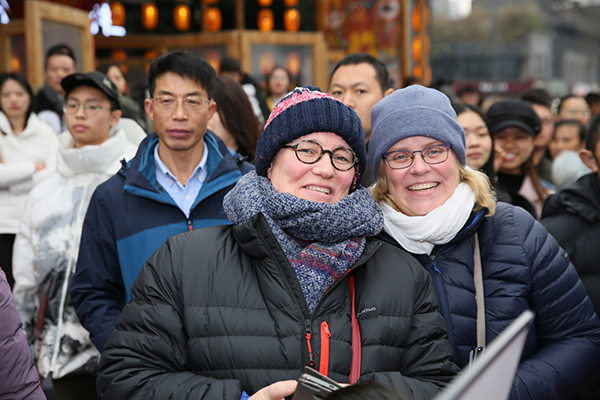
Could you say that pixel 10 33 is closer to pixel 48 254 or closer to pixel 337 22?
pixel 48 254

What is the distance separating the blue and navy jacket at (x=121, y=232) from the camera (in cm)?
261

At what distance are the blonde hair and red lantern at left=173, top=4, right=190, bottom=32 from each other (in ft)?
36.5

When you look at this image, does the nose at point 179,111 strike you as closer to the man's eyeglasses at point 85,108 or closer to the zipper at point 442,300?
the man's eyeglasses at point 85,108

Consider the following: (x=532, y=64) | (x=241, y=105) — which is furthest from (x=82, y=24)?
(x=532, y=64)

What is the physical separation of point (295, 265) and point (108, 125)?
1.97 m

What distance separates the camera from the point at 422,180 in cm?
221

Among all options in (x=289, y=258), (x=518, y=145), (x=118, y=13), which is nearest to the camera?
(x=289, y=258)

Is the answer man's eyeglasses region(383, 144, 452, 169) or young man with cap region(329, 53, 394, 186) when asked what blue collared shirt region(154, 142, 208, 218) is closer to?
man's eyeglasses region(383, 144, 452, 169)

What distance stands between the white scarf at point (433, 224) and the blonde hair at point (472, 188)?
0.03 m

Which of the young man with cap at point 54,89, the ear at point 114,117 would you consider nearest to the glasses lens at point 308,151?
the ear at point 114,117

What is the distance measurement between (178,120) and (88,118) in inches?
30.2

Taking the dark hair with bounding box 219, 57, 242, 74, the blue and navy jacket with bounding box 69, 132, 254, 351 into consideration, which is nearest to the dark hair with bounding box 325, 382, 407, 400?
the blue and navy jacket with bounding box 69, 132, 254, 351

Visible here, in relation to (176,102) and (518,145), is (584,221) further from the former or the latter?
(176,102)

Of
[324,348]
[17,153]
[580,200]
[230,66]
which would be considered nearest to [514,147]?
[580,200]
